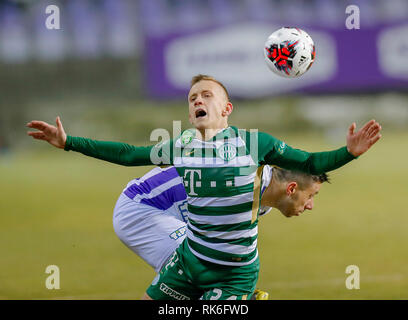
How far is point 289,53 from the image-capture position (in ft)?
18.6

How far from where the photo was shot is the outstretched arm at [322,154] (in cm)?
436

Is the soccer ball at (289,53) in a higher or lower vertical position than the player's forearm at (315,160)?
higher

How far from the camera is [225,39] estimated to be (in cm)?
2612

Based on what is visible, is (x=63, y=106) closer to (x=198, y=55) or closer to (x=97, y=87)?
(x=97, y=87)

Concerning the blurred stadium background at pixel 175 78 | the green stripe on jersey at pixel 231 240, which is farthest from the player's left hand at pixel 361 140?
the blurred stadium background at pixel 175 78

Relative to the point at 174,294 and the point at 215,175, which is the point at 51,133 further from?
the point at 174,294

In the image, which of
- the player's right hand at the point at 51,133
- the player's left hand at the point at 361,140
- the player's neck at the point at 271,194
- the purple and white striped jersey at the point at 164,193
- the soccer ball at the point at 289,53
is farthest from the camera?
the soccer ball at the point at 289,53

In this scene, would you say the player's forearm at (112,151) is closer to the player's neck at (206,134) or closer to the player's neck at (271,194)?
the player's neck at (206,134)

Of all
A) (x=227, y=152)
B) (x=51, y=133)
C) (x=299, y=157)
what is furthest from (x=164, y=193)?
(x=299, y=157)

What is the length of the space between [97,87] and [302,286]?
22.8m

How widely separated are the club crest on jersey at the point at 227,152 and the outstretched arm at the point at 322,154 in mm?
179

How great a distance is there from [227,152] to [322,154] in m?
0.61

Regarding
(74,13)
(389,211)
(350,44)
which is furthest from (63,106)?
(389,211)

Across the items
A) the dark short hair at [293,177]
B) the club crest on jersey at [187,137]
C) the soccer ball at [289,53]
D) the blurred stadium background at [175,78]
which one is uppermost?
the blurred stadium background at [175,78]
